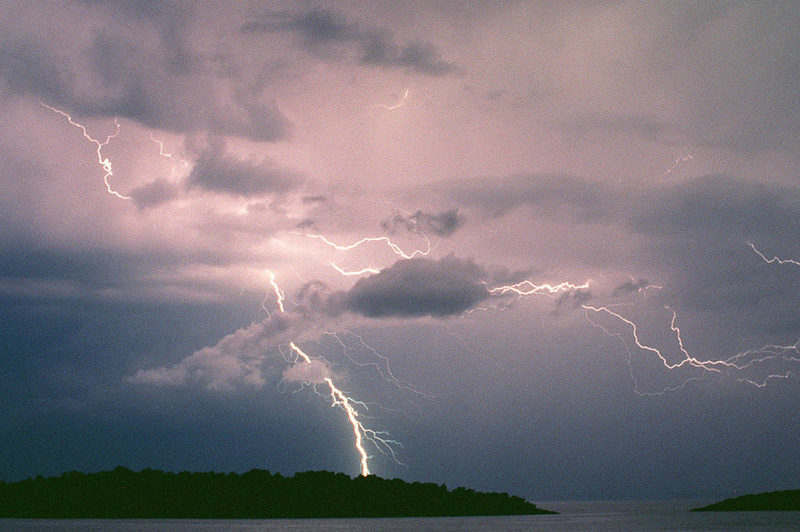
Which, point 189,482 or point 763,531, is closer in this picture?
point 763,531

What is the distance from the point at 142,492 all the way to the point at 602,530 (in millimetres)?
85355

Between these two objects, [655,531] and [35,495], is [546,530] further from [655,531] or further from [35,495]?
[35,495]

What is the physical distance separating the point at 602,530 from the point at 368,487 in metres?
68.7

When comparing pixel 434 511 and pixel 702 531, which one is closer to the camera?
pixel 702 531

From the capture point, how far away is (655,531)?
9069 cm

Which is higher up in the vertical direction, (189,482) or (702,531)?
(189,482)

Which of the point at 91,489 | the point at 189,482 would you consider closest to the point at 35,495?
the point at 91,489

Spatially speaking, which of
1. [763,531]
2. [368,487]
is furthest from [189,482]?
[763,531]

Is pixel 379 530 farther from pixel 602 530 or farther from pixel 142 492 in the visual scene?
pixel 142 492

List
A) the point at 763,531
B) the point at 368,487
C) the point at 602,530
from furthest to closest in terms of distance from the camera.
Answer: the point at 368,487 → the point at 602,530 → the point at 763,531

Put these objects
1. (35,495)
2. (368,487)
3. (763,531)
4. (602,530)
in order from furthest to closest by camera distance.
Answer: (368,487) < (35,495) < (602,530) < (763,531)

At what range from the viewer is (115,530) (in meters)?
88.6

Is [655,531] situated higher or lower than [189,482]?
lower

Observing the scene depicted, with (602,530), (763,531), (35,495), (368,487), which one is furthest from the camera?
(368,487)
